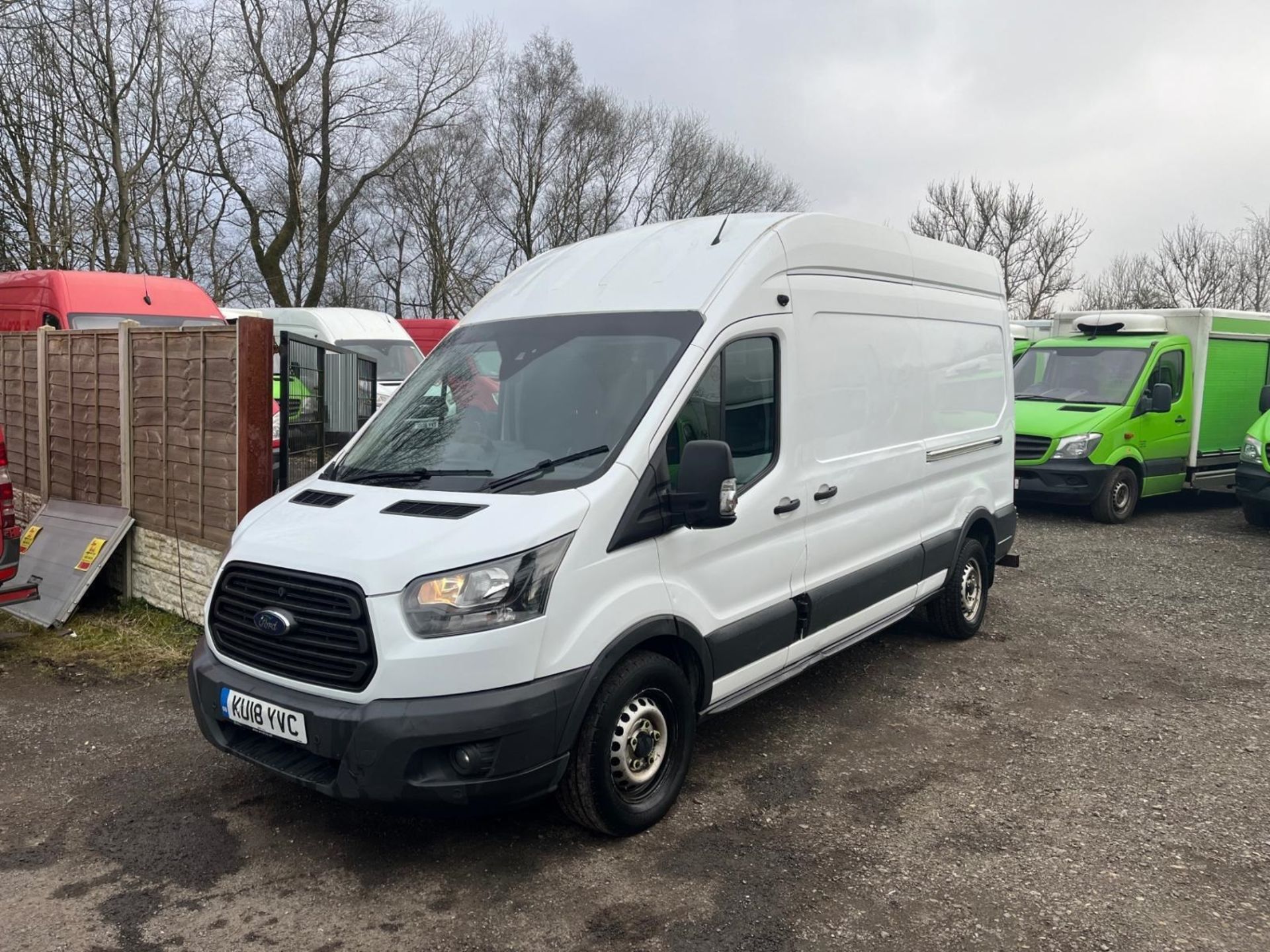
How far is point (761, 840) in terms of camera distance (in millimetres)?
3867

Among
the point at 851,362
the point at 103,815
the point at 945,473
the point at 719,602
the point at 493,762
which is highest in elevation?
the point at 851,362

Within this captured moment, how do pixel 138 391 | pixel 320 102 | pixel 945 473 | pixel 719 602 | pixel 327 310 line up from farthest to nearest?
1. pixel 320 102
2. pixel 327 310
3. pixel 138 391
4. pixel 945 473
5. pixel 719 602

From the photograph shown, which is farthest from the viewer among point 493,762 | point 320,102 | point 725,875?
point 320,102

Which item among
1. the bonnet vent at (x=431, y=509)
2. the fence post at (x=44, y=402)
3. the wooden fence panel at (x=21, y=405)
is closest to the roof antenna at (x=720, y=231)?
the bonnet vent at (x=431, y=509)

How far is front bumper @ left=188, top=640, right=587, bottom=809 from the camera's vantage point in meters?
3.25

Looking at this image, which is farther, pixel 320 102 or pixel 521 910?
pixel 320 102

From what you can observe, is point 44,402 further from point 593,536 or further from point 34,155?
point 34,155

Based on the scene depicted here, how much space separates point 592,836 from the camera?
3.85 m

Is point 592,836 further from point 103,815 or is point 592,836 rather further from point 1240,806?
point 1240,806

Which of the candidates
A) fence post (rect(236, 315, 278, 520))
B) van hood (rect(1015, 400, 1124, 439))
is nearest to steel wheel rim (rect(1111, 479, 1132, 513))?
van hood (rect(1015, 400, 1124, 439))

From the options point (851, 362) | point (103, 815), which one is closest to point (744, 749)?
point (851, 362)

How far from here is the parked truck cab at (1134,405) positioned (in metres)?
11.1

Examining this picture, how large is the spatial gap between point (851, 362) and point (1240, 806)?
2685 millimetres

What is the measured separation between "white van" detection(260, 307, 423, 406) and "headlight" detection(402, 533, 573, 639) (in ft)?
39.5
